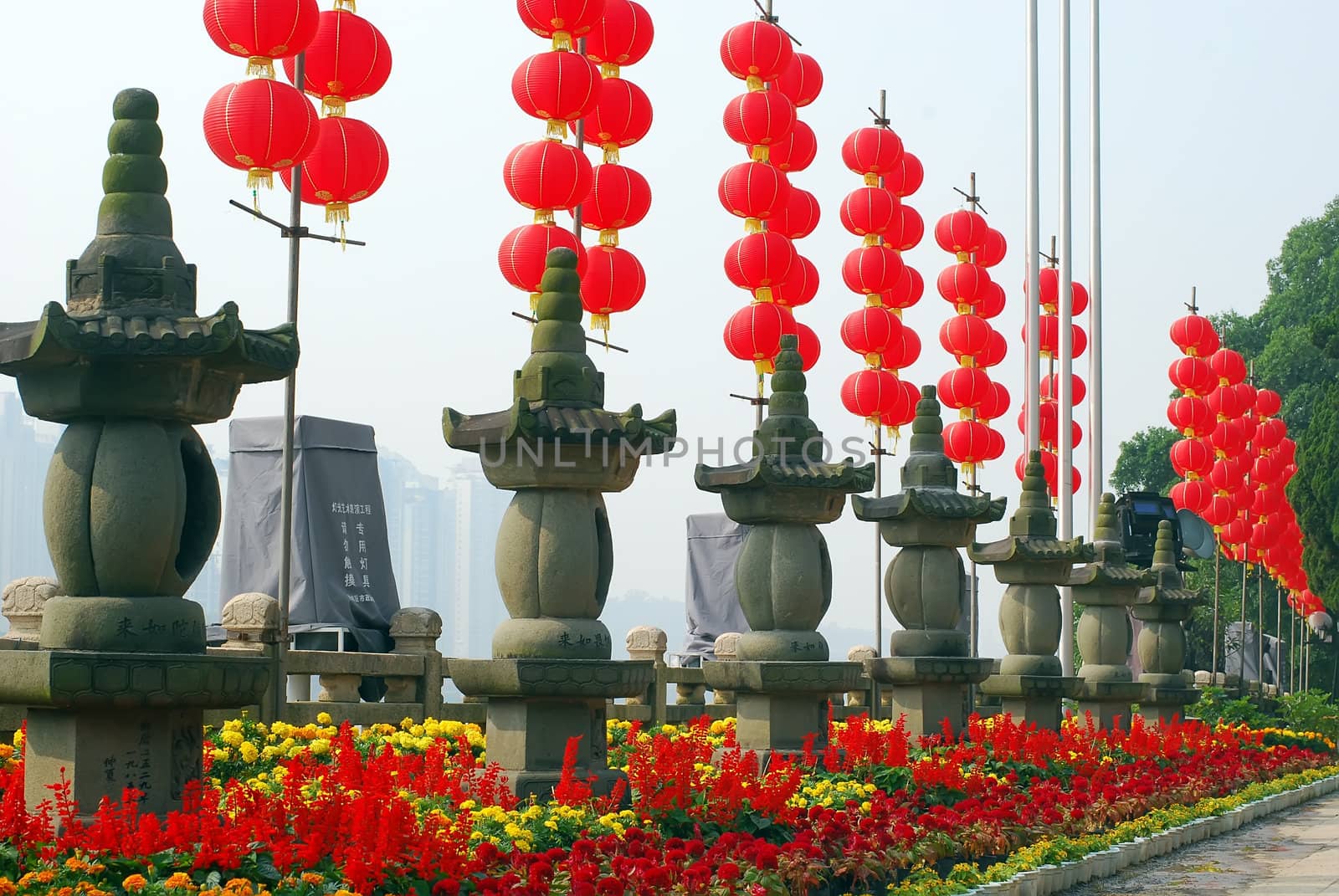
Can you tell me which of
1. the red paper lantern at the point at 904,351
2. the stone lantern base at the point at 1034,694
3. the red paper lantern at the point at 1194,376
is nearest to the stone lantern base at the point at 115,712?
the stone lantern base at the point at 1034,694

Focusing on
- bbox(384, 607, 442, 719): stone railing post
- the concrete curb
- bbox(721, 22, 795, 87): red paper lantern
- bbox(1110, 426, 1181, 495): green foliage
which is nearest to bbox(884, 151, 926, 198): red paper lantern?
bbox(721, 22, 795, 87): red paper lantern

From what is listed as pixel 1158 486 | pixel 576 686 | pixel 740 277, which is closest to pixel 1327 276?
pixel 1158 486

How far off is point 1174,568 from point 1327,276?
31303 millimetres

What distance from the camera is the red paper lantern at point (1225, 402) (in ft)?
93.1

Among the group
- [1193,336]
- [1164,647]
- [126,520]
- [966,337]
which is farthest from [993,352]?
[126,520]

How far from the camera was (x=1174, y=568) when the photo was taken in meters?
21.1

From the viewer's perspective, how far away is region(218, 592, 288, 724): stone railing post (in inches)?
409

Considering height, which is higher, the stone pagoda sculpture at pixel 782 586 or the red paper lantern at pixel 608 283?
the red paper lantern at pixel 608 283

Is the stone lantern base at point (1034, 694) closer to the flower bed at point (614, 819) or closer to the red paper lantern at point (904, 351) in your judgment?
the flower bed at point (614, 819)

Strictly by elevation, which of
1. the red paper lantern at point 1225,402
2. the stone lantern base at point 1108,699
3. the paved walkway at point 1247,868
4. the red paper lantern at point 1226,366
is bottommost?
the paved walkway at point 1247,868

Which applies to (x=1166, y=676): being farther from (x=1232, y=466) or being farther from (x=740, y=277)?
(x=1232, y=466)

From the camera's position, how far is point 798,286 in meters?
17.2

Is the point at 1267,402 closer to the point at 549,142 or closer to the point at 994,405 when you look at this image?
the point at 994,405

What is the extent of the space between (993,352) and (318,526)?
454 inches
